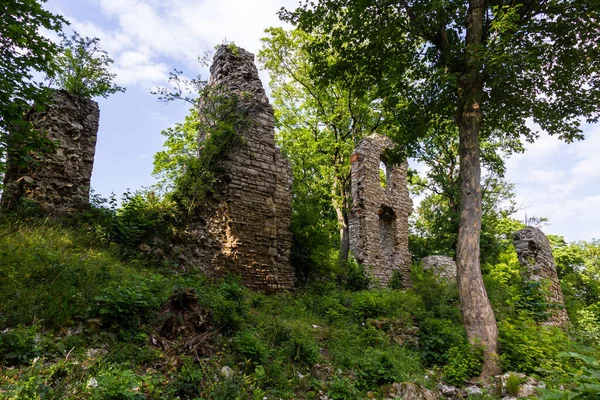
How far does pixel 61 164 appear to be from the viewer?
24.4ft

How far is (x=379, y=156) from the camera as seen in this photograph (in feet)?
51.7

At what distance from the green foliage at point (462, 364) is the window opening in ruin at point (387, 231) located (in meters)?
9.16

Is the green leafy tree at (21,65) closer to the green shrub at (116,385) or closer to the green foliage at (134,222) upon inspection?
the green foliage at (134,222)

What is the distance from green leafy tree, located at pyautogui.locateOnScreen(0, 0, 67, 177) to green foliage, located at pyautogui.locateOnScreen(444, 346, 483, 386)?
7.75m

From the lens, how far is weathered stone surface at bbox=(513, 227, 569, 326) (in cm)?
1045

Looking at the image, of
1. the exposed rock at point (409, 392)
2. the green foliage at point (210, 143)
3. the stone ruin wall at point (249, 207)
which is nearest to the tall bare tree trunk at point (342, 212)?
the stone ruin wall at point (249, 207)

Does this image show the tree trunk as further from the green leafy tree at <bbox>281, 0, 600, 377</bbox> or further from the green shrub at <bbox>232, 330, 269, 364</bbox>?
the green shrub at <bbox>232, 330, 269, 364</bbox>

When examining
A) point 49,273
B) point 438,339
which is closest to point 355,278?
point 438,339

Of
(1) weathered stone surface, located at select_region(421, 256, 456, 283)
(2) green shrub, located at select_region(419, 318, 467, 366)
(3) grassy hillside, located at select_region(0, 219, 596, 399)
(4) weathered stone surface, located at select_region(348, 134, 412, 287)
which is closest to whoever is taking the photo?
(3) grassy hillside, located at select_region(0, 219, 596, 399)

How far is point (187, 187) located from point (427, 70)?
633 centimetres

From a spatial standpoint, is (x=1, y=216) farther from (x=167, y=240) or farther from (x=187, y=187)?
(x=187, y=187)

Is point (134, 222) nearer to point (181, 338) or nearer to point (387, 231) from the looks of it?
point (181, 338)

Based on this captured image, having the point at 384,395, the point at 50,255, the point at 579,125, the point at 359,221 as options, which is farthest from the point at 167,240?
the point at 579,125

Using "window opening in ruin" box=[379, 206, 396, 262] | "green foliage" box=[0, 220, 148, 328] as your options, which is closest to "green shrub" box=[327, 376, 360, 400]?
"green foliage" box=[0, 220, 148, 328]
